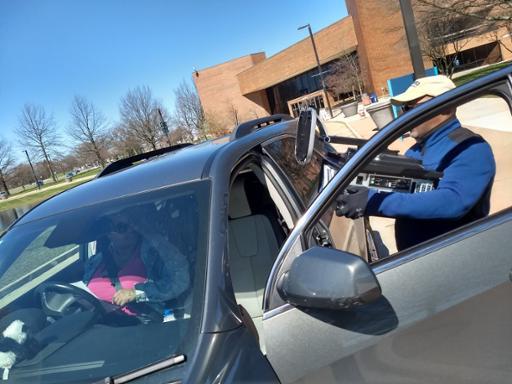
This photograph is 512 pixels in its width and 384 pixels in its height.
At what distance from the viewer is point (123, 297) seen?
1.93 m

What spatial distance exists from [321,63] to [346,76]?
3.57 metres

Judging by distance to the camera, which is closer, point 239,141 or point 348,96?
point 239,141

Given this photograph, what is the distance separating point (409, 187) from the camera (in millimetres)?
2346

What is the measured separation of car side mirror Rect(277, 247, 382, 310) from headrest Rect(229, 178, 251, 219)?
1099mm

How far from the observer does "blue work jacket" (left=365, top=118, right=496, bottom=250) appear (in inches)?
77.7

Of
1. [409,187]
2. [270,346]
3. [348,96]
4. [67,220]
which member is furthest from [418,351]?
[348,96]

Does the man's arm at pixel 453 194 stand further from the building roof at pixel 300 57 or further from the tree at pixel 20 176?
the tree at pixel 20 176

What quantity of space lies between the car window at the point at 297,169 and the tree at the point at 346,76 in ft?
150

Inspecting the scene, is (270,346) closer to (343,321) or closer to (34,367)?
(343,321)

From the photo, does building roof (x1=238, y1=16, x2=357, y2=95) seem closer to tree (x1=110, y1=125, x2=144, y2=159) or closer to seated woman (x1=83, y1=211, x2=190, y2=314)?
tree (x1=110, y1=125, x2=144, y2=159)

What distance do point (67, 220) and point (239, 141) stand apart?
0.93 meters

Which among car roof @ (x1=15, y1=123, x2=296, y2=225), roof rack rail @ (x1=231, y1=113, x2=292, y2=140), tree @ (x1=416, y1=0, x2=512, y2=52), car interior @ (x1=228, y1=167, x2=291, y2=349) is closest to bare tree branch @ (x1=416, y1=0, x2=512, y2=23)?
tree @ (x1=416, y1=0, x2=512, y2=52)

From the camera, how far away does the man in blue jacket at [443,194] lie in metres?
1.98

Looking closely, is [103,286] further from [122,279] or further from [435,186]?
[435,186]
